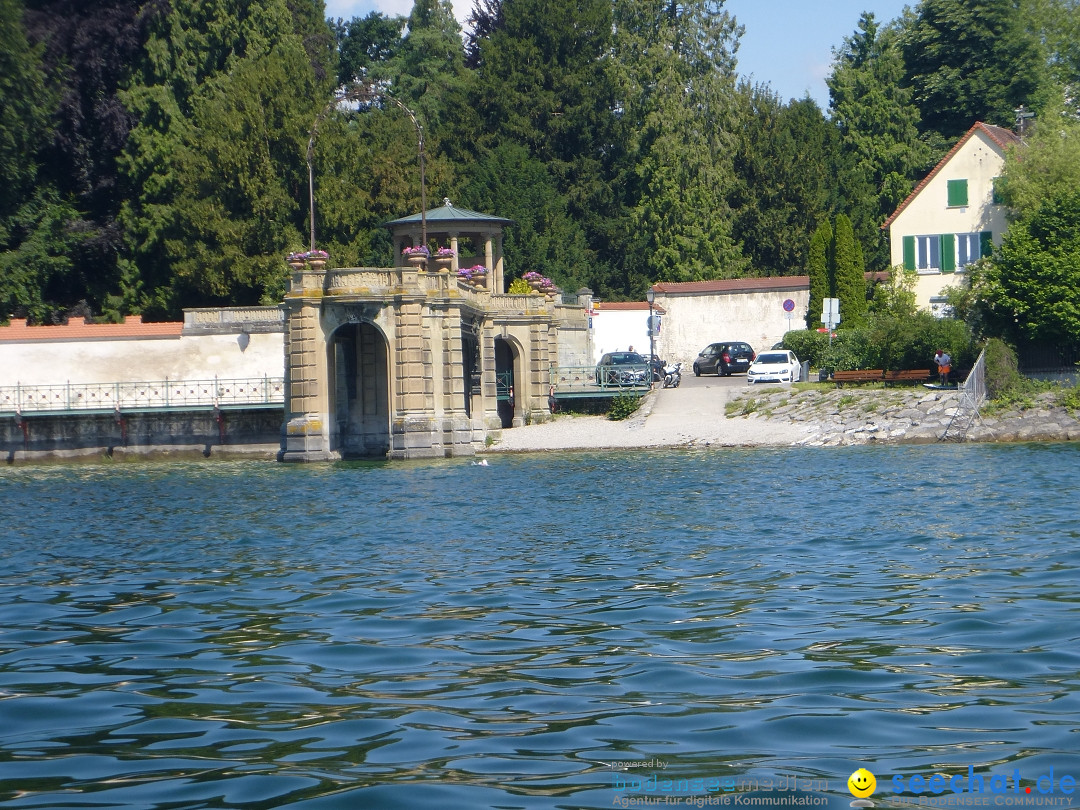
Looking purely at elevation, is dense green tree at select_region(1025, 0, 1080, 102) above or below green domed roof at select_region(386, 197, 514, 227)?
above

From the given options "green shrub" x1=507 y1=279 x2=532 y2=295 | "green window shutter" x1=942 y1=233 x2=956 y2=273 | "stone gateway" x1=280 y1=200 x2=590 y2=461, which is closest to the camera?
"stone gateway" x1=280 y1=200 x2=590 y2=461

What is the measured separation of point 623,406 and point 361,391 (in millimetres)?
10173

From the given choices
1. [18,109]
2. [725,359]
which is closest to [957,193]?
[725,359]

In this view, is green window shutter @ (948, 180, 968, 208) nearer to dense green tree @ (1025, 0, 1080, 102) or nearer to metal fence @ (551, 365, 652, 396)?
dense green tree @ (1025, 0, 1080, 102)

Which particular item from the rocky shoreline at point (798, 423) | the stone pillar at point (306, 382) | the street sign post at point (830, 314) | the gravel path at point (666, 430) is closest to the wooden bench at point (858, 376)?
the rocky shoreline at point (798, 423)

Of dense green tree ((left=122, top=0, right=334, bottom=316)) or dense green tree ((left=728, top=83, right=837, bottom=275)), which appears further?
dense green tree ((left=728, top=83, right=837, bottom=275))

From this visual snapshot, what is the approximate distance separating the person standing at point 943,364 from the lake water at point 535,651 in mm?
19511

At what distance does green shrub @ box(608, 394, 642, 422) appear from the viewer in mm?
51219

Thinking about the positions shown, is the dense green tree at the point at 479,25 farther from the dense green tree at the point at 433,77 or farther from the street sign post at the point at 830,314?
the street sign post at the point at 830,314

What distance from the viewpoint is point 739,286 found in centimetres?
6731

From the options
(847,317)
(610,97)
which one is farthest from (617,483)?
(610,97)

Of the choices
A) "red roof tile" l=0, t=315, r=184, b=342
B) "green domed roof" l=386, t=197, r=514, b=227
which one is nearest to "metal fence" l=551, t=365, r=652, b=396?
"green domed roof" l=386, t=197, r=514, b=227

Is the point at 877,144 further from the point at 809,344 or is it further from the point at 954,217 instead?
the point at 809,344

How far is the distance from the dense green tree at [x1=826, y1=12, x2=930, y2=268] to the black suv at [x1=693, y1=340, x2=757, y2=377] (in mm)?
20239
